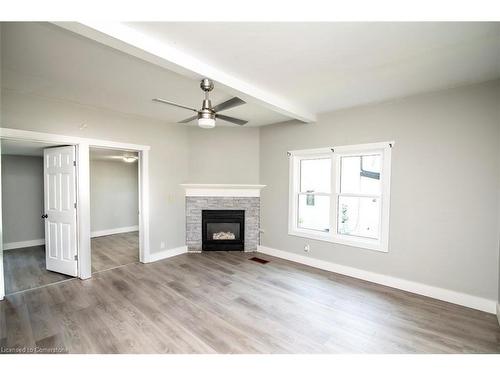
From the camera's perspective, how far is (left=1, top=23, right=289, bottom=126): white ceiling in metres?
1.85

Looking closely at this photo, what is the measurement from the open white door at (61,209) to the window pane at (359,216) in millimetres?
4321

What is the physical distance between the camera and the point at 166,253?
4461 millimetres

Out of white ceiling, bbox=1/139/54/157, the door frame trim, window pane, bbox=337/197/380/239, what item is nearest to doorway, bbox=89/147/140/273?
white ceiling, bbox=1/139/54/157

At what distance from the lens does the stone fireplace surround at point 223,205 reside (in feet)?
15.9

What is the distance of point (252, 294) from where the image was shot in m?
2.96

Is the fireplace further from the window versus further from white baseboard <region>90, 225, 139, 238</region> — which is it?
white baseboard <region>90, 225, 139, 238</region>

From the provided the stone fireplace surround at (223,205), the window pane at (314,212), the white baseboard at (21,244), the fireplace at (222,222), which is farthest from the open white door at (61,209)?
the window pane at (314,212)

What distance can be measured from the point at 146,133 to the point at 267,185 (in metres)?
2.59

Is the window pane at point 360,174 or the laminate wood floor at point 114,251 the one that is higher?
the window pane at point 360,174

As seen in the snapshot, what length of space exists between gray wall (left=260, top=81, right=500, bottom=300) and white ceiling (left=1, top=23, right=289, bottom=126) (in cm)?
200

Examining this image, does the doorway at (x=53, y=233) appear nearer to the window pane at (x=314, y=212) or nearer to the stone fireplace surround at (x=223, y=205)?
the stone fireplace surround at (x=223, y=205)

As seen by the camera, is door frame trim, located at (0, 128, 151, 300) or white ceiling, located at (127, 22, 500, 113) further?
door frame trim, located at (0, 128, 151, 300)

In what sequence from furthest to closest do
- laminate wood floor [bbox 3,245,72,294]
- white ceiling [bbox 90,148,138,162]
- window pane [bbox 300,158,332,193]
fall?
1. white ceiling [bbox 90,148,138,162]
2. window pane [bbox 300,158,332,193]
3. laminate wood floor [bbox 3,245,72,294]
